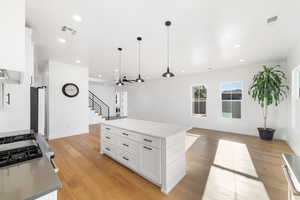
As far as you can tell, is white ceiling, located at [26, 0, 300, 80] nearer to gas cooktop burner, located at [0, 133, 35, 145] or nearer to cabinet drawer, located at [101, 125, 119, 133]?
gas cooktop burner, located at [0, 133, 35, 145]

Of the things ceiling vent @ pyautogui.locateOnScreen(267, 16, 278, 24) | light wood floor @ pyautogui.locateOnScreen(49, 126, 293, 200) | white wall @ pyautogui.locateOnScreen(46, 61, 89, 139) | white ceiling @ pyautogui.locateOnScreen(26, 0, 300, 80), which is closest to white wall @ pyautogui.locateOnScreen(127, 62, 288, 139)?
light wood floor @ pyautogui.locateOnScreen(49, 126, 293, 200)

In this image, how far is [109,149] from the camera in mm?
2971

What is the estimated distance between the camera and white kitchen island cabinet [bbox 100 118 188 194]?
187 centimetres

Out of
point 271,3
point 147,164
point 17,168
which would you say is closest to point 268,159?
point 147,164

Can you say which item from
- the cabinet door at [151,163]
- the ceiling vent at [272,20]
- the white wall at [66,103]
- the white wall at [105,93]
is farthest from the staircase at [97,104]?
the ceiling vent at [272,20]

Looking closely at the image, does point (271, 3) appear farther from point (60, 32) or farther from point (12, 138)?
point (12, 138)

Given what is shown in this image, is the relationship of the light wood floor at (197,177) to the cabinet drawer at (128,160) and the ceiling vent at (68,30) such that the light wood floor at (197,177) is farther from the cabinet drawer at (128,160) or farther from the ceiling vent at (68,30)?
the ceiling vent at (68,30)

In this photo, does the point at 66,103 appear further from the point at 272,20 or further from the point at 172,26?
the point at 272,20

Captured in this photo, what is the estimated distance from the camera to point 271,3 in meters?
1.73

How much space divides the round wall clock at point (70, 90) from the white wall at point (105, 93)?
432cm

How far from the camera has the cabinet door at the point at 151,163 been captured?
6.31 ft

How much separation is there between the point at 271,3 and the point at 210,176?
285 centimetres

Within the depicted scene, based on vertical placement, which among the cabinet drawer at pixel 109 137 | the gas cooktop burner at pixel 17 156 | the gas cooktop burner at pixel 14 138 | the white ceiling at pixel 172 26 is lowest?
the cabinet drawer at pixel 109 137

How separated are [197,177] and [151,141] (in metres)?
1.15
